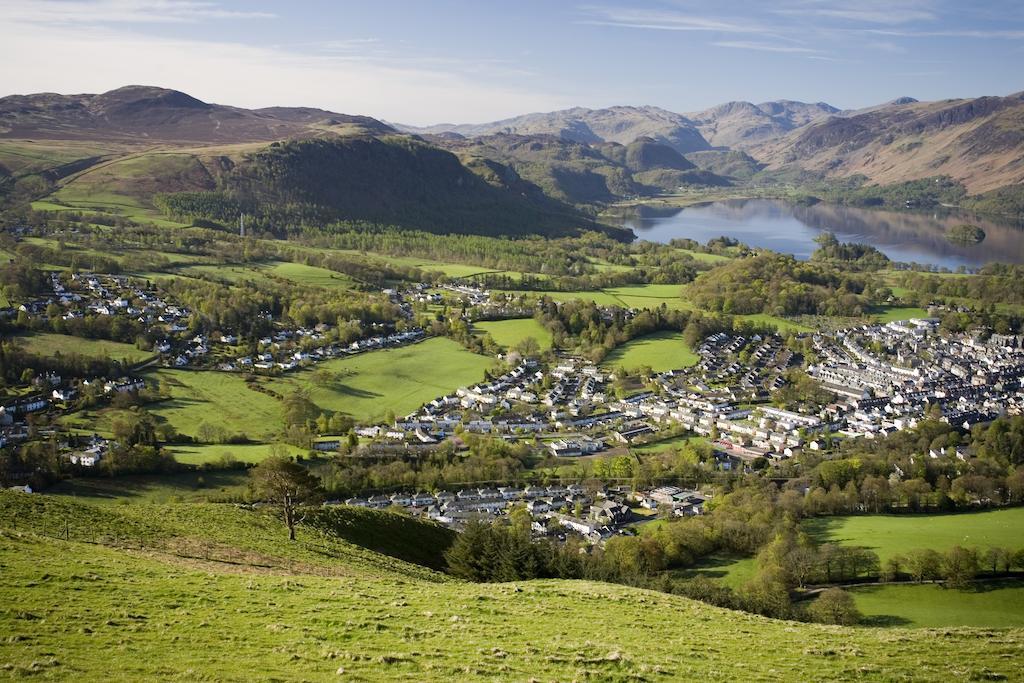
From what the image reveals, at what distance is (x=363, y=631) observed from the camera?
44.7ft

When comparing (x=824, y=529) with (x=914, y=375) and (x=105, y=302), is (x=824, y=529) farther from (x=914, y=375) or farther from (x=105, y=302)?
(x=105, y=302)

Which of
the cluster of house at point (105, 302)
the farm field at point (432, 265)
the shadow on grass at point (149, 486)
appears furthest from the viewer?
the farm field at point (432, 265)

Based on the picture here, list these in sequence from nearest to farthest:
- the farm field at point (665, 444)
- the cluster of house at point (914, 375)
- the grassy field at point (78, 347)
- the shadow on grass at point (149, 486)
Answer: the shadow on grass at point (149, 486) → the farm field at point (665, 444) → the cluster of house at point (914, 375) → the grassy field at point (78, 347)

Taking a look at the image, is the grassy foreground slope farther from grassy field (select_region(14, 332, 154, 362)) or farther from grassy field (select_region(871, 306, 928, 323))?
grassy field (select_region(871, 306, 928, 323))

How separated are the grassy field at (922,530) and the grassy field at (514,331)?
1571 inches

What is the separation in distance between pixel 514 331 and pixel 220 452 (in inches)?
1527

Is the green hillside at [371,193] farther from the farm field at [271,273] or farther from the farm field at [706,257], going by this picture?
the farm field at [706,257]

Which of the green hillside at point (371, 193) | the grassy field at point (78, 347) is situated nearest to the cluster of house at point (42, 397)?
the grassy field at point (78, 347)

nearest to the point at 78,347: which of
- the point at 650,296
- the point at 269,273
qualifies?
the point at 269,273

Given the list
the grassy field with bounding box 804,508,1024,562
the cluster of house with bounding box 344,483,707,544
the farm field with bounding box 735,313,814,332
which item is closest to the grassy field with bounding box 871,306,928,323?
the farm field with bounding box 735,313,814,332

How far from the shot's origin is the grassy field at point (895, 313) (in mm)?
86675

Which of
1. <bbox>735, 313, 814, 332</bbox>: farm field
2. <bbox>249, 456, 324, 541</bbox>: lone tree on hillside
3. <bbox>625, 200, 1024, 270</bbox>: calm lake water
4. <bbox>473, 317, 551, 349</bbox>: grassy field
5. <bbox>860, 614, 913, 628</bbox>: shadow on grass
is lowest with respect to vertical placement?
<bbox>860, 614, 913, 628</bbox>: shadow on grass

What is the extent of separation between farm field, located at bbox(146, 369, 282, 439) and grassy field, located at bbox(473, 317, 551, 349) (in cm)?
2596

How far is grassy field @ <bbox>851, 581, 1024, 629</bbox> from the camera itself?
2614 cm
